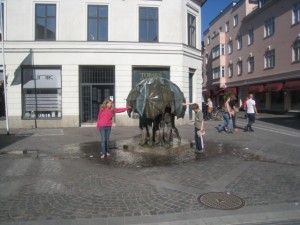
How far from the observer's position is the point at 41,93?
17984 millimetres

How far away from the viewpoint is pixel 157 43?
18.3m

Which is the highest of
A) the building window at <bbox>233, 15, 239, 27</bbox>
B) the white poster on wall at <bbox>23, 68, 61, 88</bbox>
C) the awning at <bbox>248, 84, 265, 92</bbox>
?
the building window at <bbox>233, 15, 239, 27</bbox>

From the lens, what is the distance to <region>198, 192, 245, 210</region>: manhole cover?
505cm

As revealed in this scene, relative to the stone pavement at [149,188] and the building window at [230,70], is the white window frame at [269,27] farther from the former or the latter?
the stone pavement at [149,188]

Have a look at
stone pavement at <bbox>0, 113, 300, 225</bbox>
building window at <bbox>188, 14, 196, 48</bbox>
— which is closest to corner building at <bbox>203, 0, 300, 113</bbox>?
building window at <bbox>188, 14, 196, 48</bbox>

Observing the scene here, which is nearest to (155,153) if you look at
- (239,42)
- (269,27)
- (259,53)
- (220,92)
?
(269,27)

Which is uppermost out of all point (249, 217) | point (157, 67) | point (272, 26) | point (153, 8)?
point (272, 26)

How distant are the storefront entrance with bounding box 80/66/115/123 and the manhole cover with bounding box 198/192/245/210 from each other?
13386 millimetres

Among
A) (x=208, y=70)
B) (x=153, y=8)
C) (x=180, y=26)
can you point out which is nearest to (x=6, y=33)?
(x=153, y=8)

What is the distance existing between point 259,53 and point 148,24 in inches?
800

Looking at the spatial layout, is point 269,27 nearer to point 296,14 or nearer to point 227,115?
point 296,14

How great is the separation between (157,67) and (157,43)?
4.64ft

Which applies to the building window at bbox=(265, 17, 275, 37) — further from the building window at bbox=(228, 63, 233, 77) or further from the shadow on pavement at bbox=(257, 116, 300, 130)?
the shadow on pavement at bbox=(257, 116, 300, 130)

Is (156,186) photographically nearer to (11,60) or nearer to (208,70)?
(11,60)
